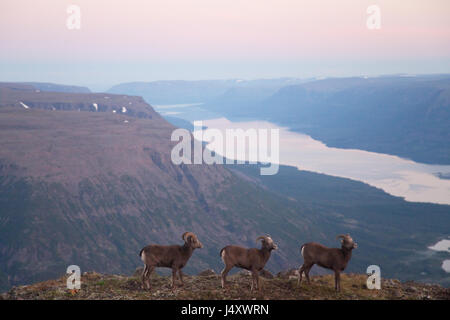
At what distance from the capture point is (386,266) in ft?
312

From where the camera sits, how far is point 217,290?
1916 centimetres

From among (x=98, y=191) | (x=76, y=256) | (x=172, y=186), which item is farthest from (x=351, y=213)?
(x=76, y=256)

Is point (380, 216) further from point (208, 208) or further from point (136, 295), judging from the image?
point (136, 295)

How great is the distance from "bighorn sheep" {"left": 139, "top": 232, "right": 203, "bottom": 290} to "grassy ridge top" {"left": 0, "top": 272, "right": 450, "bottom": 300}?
0.88 meters

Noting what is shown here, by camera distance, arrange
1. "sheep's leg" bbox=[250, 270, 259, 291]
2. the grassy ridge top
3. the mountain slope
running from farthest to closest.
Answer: the mountain slope < "sheep's leg" bbox=[250, 270, 259, 291] < the grassy ridge top

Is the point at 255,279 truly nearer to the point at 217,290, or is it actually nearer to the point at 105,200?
the point at 217,290

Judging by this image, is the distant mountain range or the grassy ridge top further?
the distant mountain range

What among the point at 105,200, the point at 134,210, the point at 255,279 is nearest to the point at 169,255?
the point at 255,279

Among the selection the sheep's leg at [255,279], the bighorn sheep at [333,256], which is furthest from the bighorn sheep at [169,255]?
the bighorn sheep at [333,256]

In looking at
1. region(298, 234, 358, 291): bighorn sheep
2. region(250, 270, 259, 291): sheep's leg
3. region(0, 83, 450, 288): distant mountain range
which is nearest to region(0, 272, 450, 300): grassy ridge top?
region(250, 270, 259, 291): sheep's leg

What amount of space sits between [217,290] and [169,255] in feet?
7.62

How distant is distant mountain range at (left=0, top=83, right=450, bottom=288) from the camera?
79.8 meters

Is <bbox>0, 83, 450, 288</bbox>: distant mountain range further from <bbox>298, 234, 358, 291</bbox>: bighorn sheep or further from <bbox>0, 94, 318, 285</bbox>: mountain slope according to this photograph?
<bbox>298, 234, 358, 291</bbox>: bighorn sheep
